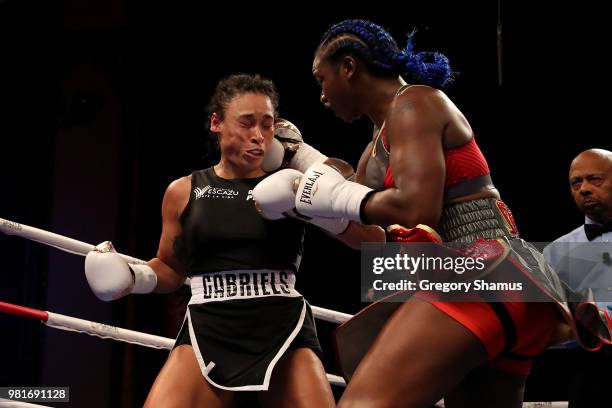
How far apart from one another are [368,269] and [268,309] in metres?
0.34

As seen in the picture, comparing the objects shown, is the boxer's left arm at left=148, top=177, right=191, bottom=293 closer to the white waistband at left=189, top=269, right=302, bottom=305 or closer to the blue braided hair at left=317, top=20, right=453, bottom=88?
the white waistband at left=189, top=269, right=302, bottom=305

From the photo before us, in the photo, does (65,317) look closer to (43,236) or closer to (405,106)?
(43,236)

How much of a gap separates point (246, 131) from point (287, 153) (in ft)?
0.41

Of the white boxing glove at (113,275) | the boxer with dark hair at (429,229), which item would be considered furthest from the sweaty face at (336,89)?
the white boxing glove at (113,275)

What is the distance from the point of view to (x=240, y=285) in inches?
69.2

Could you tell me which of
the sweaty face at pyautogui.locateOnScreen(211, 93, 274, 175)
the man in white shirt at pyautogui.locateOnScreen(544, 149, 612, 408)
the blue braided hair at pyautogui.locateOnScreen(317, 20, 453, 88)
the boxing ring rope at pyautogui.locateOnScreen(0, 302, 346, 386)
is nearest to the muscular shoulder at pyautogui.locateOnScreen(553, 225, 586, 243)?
the man in white shirt at pyautogui.locateOnScreen(544, 149, 612, 408)

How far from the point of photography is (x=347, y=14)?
4250 millimetres

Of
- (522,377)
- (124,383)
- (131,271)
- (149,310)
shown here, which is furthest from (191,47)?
(522,377)

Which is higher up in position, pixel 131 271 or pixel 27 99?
pixel 27 99

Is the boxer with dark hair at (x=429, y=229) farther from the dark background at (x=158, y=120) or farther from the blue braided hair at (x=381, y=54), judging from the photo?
the dark background at (x=158, y=120)

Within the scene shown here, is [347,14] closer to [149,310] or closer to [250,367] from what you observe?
[149,310]

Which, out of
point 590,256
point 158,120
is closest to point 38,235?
point 590,256

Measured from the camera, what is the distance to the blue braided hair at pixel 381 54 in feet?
4.95

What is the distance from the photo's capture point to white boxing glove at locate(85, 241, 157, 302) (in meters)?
1.85
